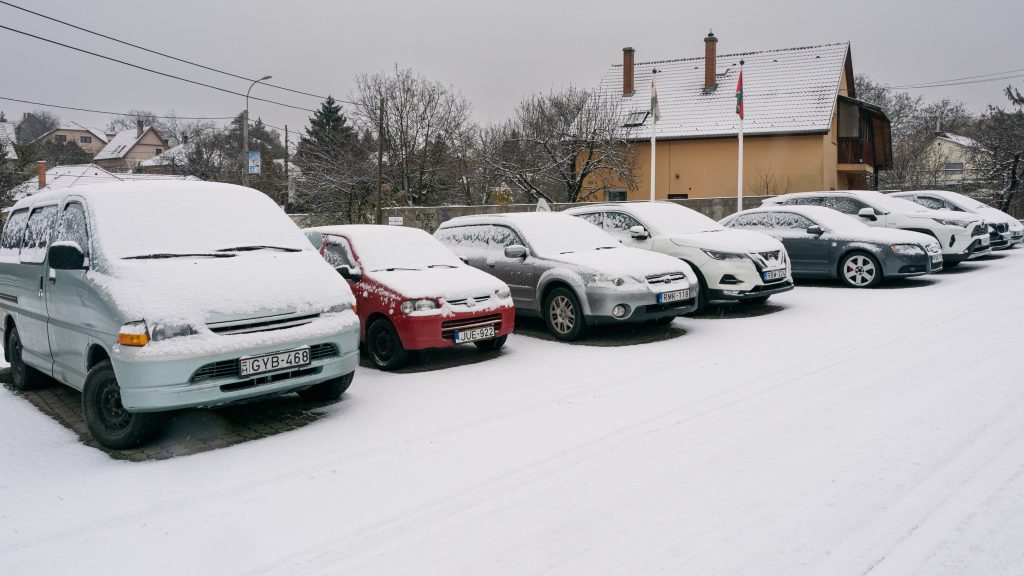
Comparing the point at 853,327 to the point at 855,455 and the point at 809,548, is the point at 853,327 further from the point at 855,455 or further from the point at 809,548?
the point at 809,548

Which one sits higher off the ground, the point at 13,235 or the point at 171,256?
the point at 13,235

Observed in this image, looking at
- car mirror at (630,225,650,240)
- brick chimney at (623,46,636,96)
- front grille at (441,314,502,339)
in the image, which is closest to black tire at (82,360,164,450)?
front grille at (441,314,502,339)

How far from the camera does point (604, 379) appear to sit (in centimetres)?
702

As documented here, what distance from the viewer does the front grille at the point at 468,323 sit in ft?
25.6

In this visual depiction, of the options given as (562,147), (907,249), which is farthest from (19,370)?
(562,147)

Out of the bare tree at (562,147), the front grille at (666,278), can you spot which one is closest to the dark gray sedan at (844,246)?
the front grille at (666,278)

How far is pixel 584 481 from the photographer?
4.39 m

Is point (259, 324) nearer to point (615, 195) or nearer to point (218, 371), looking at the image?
point (218, 371)

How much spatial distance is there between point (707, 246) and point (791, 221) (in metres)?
3.50

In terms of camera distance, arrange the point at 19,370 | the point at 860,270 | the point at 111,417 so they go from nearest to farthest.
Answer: the point at 111,417 < the point at 19,370 < the point at 860,270

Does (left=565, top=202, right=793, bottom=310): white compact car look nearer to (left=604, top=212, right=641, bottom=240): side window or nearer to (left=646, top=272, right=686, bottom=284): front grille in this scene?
→ (left=604, top=212, right=641, bottom=240): side window

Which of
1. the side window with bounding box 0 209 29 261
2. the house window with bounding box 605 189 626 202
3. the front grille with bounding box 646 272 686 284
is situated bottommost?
the front grille with bounding box 646 272 686 284

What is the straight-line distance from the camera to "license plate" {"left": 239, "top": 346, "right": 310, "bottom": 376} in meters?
5.32

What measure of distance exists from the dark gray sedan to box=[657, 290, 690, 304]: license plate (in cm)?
494
